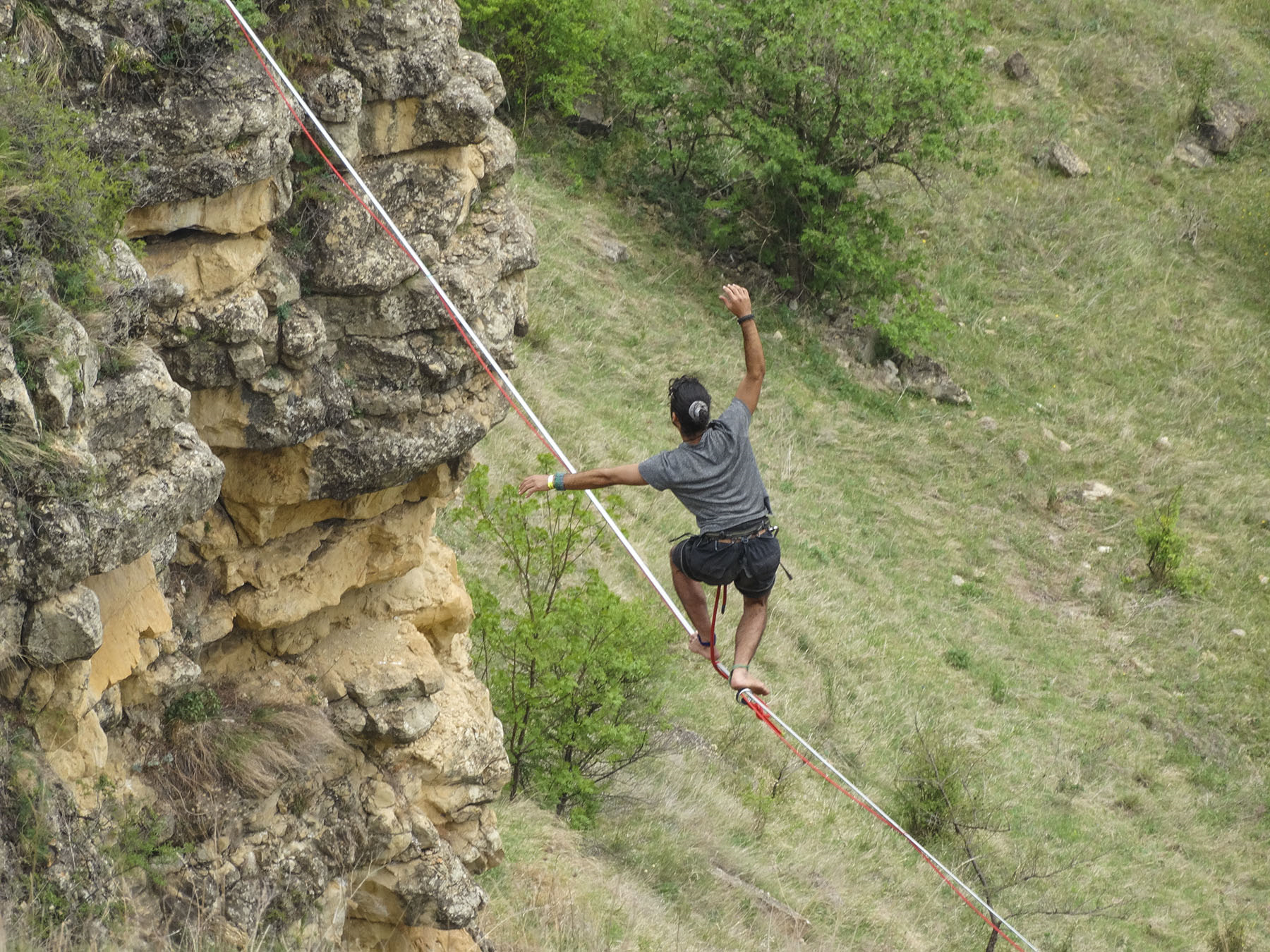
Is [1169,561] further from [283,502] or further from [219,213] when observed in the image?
[219,213]

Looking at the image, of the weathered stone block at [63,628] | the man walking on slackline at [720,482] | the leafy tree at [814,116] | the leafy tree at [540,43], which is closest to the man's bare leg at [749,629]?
the man walking on slackline at [720,482]

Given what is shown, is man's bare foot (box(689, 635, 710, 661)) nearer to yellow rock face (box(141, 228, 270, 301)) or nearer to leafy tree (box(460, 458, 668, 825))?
leafy tree (box(460, 458, 668, 825))

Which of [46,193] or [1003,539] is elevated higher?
[46,193]

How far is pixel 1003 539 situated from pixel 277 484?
16991 millimetres

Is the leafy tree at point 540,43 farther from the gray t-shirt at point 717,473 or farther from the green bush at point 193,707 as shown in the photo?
the green bush at point 193,707

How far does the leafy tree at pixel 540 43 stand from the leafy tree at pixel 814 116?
4.00 feet

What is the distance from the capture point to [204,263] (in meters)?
6.71

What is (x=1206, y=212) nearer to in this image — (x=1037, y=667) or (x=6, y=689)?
(x=1037, y=667)

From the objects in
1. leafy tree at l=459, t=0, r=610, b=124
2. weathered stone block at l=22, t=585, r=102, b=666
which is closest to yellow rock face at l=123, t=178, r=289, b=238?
weathered stone block at l=22, t=585, r=102, b=666

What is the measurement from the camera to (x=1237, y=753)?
18.2m

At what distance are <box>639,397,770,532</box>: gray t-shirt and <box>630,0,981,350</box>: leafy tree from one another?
16785mm

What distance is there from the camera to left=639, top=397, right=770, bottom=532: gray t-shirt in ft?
23.8

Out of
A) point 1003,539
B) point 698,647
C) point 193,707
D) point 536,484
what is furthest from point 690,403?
point 1003,539

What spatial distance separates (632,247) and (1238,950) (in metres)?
16.6
